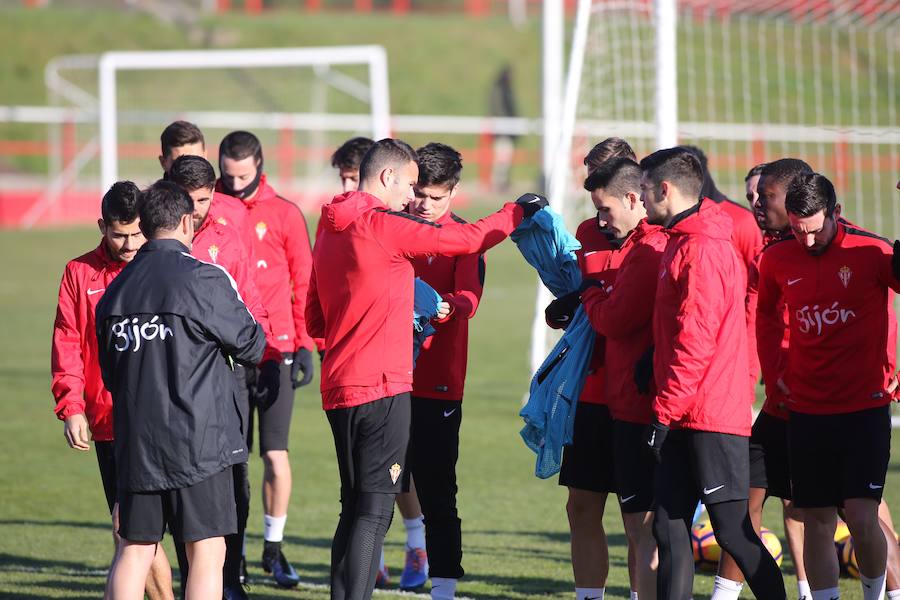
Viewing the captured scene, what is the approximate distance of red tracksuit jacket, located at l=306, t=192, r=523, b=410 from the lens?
479 centimetres

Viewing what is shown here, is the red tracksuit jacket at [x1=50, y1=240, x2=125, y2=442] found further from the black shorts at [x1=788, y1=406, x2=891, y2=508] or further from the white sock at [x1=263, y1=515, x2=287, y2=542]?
the black shorts at [x1=788, y1=406, x2=891, y2=508]

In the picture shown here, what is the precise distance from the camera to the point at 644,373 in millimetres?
4719

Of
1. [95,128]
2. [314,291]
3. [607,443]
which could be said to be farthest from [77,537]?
[95,128]

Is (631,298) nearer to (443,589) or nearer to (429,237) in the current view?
(429,237)

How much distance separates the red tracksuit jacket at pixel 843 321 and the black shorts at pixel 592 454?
825 mm

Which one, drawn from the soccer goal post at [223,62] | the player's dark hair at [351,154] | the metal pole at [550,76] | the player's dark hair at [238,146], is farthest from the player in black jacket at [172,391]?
the soccer goal post at [223,62]

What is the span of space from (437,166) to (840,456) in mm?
2143

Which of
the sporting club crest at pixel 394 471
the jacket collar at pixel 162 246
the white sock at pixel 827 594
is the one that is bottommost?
the white sock at pixel 827 594

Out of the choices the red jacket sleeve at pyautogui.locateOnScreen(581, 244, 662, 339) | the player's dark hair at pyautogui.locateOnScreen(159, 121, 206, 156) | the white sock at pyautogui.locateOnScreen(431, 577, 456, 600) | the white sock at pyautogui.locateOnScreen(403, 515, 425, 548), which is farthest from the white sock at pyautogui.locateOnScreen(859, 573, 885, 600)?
the player's dark hair at pyautogui.locateOnScreen(159, 121, 206, 156)

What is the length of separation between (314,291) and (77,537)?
9.79 feet

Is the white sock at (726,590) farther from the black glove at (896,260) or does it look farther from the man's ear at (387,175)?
the man's ear at (387,175)

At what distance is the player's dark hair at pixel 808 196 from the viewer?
4.79 meters

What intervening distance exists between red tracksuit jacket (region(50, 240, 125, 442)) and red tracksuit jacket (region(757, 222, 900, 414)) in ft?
9.67

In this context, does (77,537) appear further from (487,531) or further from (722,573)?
(722,573)
